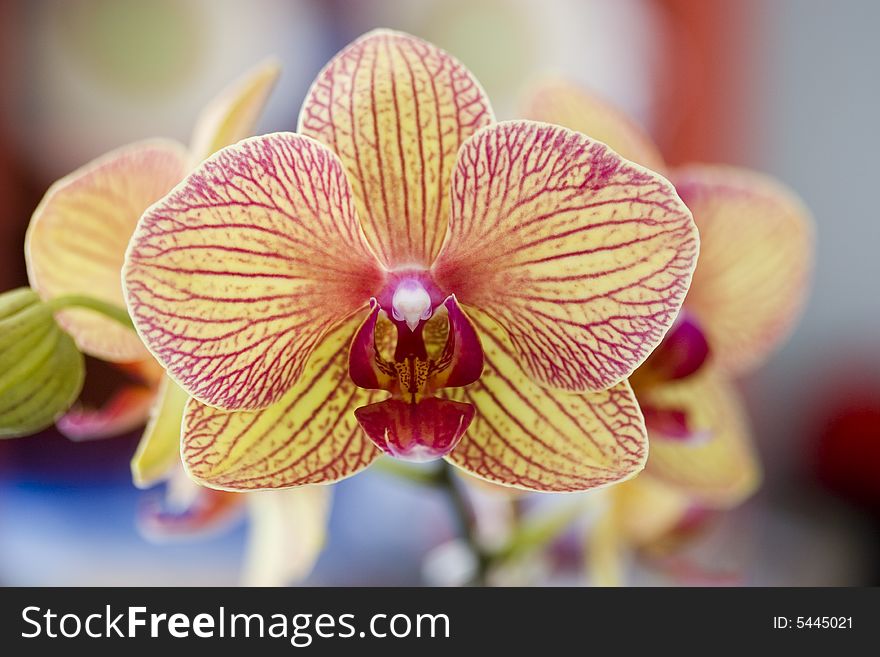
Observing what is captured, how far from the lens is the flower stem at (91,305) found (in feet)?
1.57

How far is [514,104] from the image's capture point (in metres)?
2.18

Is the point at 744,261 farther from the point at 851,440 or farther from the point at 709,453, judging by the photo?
the point at 851,440

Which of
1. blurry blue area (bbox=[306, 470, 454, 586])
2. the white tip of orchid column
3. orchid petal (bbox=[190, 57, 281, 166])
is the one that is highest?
orchid petal (bbox=[190, 57, 281, 166])

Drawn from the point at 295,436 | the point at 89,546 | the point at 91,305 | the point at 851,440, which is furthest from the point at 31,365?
the point at 851,440

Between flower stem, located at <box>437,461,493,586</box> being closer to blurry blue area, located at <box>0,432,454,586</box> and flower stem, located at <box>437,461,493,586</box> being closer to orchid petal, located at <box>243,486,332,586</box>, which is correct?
orchid petal, located at <box>243,486,332,586</box>

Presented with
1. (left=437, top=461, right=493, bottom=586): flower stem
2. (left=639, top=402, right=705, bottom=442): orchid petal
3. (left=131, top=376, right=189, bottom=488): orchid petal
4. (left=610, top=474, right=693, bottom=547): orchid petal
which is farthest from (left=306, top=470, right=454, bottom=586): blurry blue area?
(left=131, top=376, right=189, bottom=488): orchid petal

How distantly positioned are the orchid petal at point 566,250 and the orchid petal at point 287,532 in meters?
0.23

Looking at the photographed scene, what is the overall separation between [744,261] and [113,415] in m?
0.49

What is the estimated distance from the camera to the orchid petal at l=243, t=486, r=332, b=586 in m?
0.61

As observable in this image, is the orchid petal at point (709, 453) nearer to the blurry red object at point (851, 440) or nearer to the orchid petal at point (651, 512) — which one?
the orchid petal at point (651, 512)

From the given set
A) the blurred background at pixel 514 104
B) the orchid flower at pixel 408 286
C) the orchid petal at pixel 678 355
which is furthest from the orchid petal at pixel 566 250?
the blurred background at pixel 514 104

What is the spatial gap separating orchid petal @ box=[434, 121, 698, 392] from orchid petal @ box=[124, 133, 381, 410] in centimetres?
6
